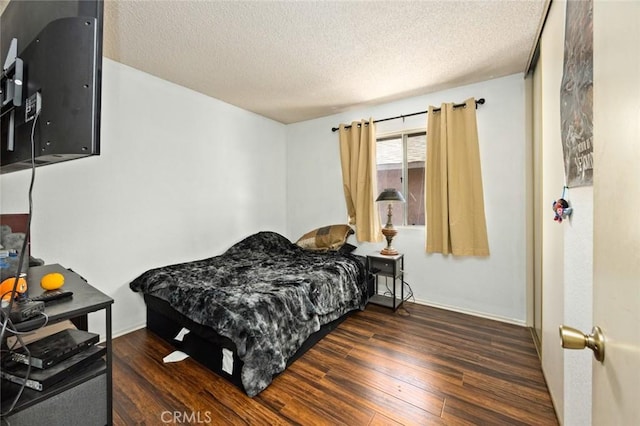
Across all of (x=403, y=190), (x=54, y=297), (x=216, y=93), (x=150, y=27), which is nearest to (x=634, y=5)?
(x=54, y=297)

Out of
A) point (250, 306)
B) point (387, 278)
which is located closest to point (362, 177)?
point (387, 278)

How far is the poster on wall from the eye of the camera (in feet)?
3.08

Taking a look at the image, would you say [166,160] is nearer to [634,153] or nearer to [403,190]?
[403,190]

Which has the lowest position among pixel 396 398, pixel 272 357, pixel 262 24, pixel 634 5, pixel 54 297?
pixel 396 398

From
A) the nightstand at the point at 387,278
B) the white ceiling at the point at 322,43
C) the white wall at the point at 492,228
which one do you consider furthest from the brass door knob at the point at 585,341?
the white wall at the point at 492,228

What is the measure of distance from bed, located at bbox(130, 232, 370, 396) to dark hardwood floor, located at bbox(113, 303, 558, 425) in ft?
0.40

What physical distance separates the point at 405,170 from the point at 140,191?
293 cm

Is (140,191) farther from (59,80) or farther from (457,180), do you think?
(457,180)

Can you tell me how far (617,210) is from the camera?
1.54ft

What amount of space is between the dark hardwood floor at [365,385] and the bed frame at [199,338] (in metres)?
0.05

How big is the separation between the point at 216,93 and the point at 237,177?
1.03 m

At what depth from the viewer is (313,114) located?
3.81 metres

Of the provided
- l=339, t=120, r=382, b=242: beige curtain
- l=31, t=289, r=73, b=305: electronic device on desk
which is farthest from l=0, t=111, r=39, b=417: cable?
l=339, t=120, r=382, b=242: beige curtain

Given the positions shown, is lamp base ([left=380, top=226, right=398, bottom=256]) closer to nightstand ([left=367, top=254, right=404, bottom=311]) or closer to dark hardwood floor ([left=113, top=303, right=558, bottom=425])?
nightstand ([left=367, top=254, right=404, bottom=311])
